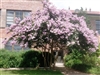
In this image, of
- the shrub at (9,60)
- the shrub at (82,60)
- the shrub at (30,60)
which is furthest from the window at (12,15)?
the shrub at (82,60)

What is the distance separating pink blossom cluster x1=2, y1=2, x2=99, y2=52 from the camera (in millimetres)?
14883

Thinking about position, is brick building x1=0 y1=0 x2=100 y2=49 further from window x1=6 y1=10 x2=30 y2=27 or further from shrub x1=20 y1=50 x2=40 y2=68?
shrub x1=20 y1=50 x2=40 y2=68

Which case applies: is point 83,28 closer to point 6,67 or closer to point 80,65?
point 80,65

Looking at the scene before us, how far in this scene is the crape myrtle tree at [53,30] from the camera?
14.9 metres

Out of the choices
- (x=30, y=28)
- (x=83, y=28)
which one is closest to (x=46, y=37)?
(x=30, y=28)

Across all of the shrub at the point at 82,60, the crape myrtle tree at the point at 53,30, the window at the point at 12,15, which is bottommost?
the shrub at the point at 82,60

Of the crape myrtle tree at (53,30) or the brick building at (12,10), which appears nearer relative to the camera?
the crape myrtle tree at (53,30)

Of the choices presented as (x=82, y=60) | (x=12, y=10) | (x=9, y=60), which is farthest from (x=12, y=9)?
(x=82, y=60)

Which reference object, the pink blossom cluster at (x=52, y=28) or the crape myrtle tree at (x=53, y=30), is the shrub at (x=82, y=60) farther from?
the pink blossom cluster at (x=52, y=28)

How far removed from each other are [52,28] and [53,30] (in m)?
0.21

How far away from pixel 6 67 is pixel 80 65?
275 inches

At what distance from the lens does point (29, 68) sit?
1912cm

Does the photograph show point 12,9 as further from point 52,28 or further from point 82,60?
point 52,28

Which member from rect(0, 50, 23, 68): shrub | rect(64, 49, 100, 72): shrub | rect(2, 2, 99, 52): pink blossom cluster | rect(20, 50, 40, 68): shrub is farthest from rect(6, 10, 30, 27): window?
rect(2, 2, 99, 52): pink blossom cluster
